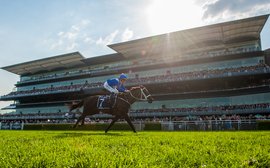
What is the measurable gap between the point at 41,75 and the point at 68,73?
32.7 feet

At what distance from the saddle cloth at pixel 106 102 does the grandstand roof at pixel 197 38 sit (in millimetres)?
28060

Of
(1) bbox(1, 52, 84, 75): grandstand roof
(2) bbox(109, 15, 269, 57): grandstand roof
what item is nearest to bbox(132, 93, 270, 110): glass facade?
(2) bbox(109, 15, 269, 57): grandstand roof

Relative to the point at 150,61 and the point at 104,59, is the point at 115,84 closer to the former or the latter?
the point at 150,61

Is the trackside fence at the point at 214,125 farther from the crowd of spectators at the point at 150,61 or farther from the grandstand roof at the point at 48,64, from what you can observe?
the grandstand roof at the point at 48,64

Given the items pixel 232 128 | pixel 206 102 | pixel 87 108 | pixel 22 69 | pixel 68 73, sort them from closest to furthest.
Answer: pixel 87 108, pixel 232 128, pixel 206 102, pixel 68 73, pixel 22 69

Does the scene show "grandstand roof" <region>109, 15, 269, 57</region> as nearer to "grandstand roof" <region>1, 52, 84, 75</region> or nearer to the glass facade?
the glass facade

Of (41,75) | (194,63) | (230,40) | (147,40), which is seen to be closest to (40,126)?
(147,40)

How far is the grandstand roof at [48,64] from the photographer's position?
174 ft

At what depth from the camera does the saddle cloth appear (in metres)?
11.6

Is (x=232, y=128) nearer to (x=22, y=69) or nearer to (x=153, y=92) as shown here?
(x=153, y=92)

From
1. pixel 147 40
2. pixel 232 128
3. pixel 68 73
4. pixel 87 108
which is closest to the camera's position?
pixel 87 108

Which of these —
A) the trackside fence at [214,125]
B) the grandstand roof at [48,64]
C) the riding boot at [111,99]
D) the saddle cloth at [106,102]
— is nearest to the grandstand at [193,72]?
the grandstand roof at [48,64]

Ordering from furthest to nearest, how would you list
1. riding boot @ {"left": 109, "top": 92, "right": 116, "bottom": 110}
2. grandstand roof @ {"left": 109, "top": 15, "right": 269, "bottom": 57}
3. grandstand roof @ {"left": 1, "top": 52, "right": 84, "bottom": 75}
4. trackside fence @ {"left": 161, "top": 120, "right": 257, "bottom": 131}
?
grandstand roof @ {"left": 1, "top": 52, "right": 84, "bottom": 75} < grandstand roof @ {"left": 109, "top": 15, "right": 269, "bottom": 57} < trackside fence @ {"left": 161, "top": 120, "right": 257, "bottom": 131} < riding boot @ {"left": 109, "top": 92, "right": 116, "bottom": 110}

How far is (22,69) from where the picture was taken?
2483 inches
